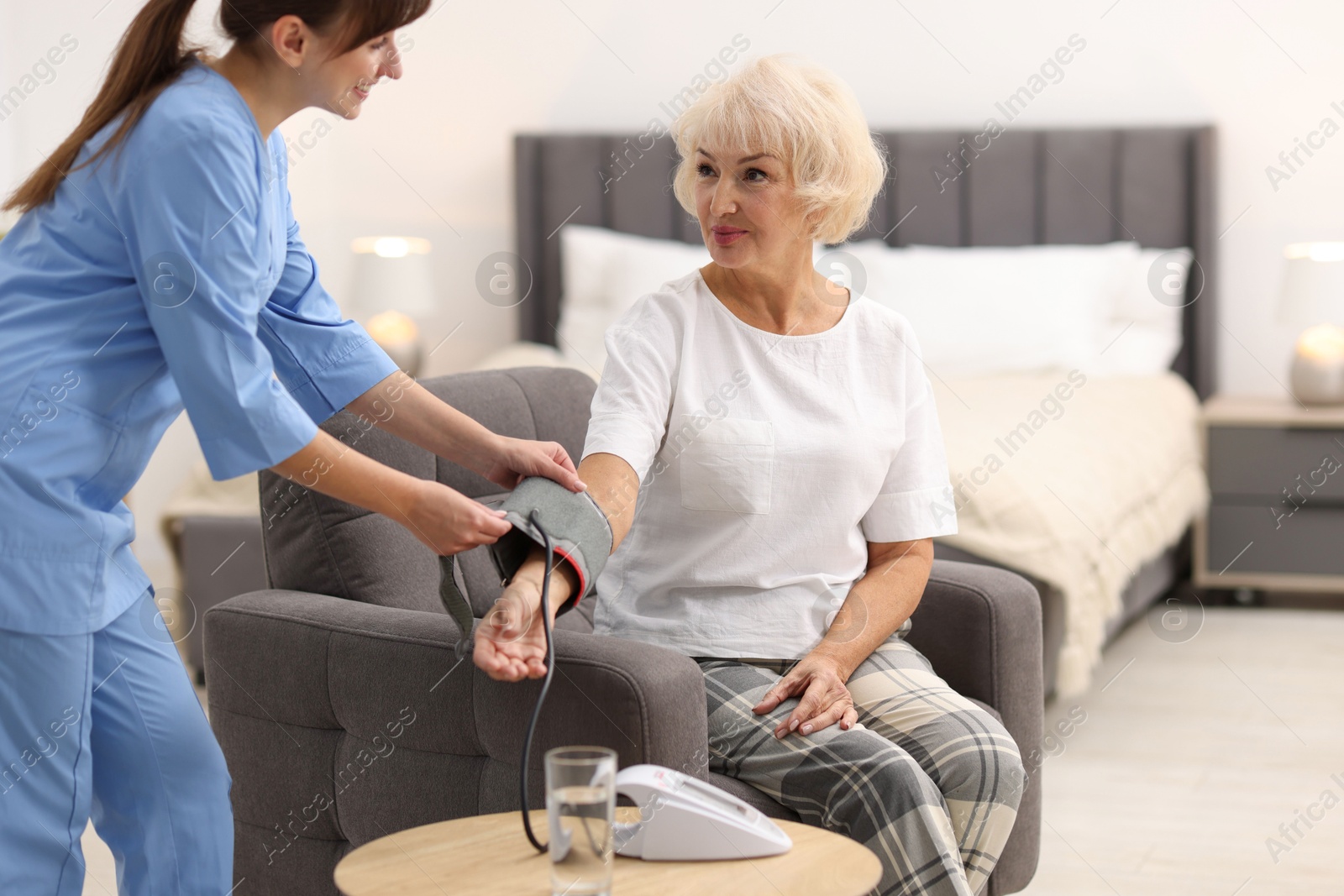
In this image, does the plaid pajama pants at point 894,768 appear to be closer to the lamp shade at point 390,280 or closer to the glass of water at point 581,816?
the glass of water at point 581,816

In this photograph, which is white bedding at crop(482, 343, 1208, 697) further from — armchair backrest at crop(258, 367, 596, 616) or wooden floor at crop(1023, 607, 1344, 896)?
armchair backrest at crop(258, 367, 596, 616)

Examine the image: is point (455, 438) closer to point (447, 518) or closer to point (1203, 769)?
point (447, 518)

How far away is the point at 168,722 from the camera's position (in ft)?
4.16

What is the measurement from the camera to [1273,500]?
382cm

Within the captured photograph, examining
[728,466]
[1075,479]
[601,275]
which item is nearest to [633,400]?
[728,466]

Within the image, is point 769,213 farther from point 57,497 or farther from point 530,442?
point 57,497

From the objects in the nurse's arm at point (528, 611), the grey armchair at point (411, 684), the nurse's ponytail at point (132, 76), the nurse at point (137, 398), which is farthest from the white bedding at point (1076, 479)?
the nurse's ponytail at point (132, 76)

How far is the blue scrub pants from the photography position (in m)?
1.18

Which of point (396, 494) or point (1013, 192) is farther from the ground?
point (396, 494)

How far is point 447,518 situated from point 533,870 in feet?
1.04

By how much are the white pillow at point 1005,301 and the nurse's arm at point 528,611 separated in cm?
265

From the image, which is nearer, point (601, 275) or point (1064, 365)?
point (1064, 365)

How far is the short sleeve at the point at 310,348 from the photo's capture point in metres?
1.45

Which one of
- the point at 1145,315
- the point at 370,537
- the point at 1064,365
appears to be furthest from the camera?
the point at 1145,315
